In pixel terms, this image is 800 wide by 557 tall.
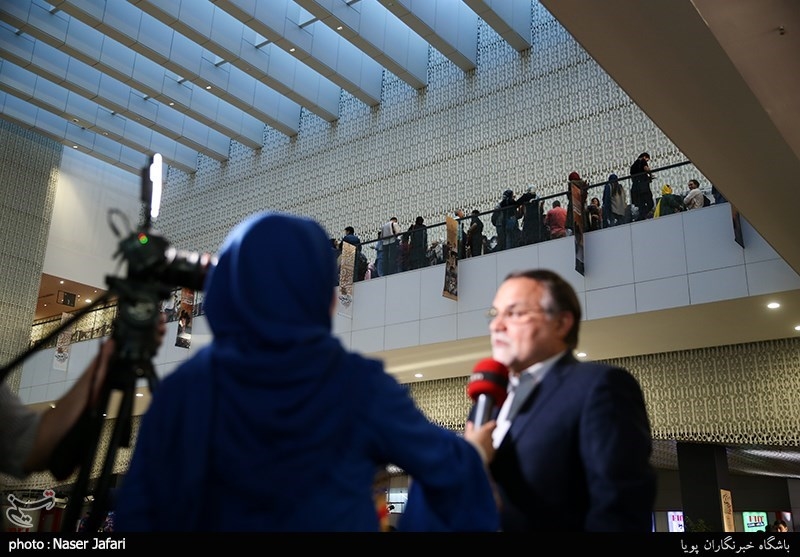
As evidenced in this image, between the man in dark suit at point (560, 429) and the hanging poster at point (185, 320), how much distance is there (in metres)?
13.0

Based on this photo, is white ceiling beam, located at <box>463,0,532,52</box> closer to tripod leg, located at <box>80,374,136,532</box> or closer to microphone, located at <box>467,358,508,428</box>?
microphone, located at <box>467,358,508,428</box>

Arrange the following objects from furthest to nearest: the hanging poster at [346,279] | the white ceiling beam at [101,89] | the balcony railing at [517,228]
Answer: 1. the white ceiling beam at [101,89]
2. the hanging poster at [346,279]
3. the balcony railing at [517,228]

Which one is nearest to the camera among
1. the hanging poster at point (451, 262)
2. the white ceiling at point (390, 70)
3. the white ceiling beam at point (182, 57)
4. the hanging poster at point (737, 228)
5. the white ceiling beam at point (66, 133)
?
the white ceiling at point (390, 70)

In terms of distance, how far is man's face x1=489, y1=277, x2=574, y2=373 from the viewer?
1678 millimetres

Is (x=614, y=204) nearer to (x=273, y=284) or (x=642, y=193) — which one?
(x=642, y=193)

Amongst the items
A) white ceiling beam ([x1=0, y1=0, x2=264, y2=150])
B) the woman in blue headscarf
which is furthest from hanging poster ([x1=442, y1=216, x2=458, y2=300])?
the woman in blue headscarf

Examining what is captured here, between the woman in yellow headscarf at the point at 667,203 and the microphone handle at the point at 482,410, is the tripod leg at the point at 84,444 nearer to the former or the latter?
the microphone handle at the point at 482,410

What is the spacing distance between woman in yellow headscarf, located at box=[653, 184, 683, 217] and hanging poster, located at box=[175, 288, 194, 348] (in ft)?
28.2

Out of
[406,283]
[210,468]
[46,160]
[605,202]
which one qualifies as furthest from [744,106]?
[46,160]

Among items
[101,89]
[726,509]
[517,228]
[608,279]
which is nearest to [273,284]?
[608,279]

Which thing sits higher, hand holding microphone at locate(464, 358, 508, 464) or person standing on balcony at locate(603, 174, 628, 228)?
person standing on balcony at locate(603, 174, 628, 228)

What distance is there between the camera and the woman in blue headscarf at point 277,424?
1055 mm

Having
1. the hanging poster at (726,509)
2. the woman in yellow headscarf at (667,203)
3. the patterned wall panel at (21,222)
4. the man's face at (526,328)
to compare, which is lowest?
the hanging poster at (726,509)

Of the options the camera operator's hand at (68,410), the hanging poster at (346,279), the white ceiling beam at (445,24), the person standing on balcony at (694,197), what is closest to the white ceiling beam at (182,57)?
the white ceiling beam at (445,24)
